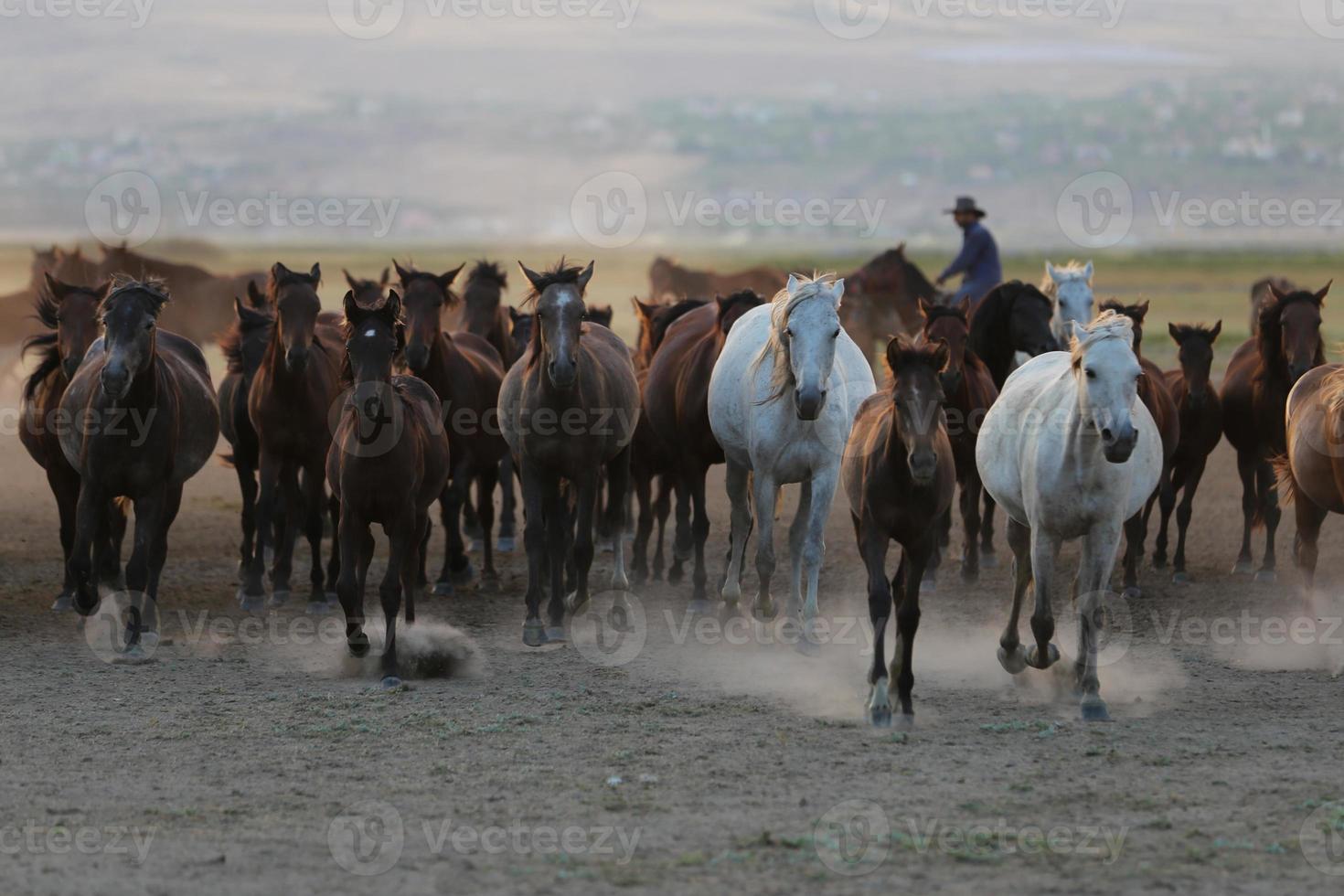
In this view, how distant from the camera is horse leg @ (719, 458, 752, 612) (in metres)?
10.3

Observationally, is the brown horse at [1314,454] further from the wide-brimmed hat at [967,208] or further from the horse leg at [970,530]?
the wide-brimmed hat at [967,208]

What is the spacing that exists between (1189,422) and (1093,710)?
17.3 ft

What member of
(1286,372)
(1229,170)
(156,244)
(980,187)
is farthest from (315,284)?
(1229,170)

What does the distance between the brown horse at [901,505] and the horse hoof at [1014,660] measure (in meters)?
0.97

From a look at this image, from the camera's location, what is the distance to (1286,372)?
12047mm

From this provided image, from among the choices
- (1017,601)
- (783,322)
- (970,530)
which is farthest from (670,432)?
(1017,601)

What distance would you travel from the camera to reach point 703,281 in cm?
2716

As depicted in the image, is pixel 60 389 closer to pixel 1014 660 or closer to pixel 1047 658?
pixel 1014 660

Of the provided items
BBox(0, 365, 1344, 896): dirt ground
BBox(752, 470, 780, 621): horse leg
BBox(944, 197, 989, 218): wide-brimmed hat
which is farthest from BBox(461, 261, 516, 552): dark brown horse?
BBox(944, 197, 989, 218): wide-brimmed hat

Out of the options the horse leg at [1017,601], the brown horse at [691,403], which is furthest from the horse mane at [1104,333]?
the brown horse at [691,403]

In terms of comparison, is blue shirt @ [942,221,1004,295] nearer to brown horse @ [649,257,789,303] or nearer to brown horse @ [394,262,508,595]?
brown horse @ [394,262,508,595]

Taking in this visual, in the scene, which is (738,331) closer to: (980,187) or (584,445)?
(584,445)

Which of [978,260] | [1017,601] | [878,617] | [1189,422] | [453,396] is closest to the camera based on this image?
[878,617]

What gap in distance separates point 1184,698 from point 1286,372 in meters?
4.67
